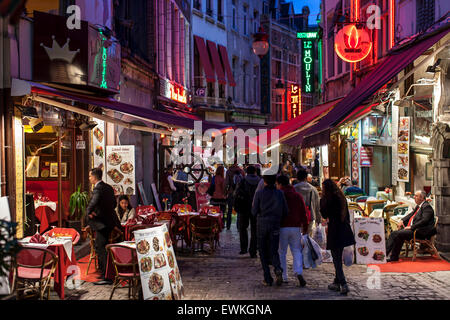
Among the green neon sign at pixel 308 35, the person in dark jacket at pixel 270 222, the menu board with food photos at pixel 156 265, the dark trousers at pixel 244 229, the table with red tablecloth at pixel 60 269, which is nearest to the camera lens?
the menu board with food photos at pixel 156 265

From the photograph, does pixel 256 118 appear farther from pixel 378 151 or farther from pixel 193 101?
pixel 378 151

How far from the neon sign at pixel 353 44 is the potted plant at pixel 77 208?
7871mm

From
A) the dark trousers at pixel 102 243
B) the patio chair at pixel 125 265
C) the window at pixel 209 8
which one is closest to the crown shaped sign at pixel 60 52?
the dark trousers at pixel 102 243

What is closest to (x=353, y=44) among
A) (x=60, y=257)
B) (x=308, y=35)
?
(x=60, y=257)

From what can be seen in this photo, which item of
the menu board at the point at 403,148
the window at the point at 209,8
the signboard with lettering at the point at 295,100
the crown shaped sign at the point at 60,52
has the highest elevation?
the window at the point at 209,8

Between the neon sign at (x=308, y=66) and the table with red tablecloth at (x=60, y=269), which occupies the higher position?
the neon sign at (x=308, y=66)

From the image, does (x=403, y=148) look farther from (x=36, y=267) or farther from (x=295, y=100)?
(x=295, y=100)

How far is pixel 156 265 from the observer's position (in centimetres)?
748

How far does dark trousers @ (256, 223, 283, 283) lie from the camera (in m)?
9.02

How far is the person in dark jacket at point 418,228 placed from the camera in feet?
35.5

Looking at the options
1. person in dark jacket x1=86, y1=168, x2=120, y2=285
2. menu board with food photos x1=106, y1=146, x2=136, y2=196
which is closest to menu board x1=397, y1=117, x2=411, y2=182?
menu board with food photos x1=106, y1=146, x2=136, y2=196

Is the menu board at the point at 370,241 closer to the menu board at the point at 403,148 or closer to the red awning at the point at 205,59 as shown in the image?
the menu board at the point at 403,148
